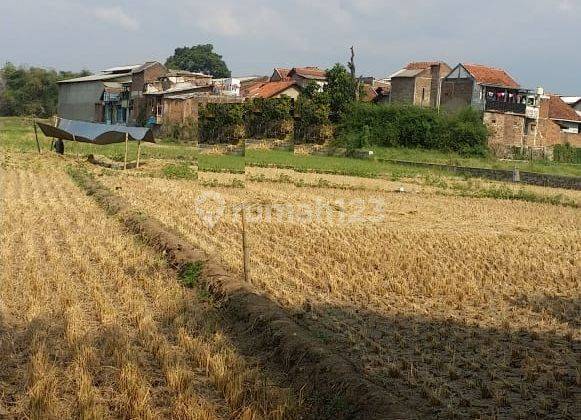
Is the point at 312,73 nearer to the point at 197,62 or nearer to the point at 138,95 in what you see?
the point at 138,95

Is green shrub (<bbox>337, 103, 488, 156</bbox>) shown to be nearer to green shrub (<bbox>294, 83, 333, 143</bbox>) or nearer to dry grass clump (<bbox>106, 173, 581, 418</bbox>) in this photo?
green shrub (<bbox>294, 83, 333, 143</bbox>)

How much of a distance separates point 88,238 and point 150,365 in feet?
16.2

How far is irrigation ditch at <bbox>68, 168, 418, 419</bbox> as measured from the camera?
153 inches

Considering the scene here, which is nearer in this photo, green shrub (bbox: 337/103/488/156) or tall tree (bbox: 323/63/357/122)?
tall tree (bbox: 323/63/357/122)

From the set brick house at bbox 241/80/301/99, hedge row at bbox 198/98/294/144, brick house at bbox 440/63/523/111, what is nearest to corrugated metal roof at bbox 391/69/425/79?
brick house at bbox 440/63/523/111

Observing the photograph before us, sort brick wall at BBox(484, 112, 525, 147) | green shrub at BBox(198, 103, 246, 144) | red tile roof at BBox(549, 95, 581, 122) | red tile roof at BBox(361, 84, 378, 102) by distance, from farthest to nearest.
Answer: red tile roof at BBox(549, 95, 581, 122)
brick wall at BBox(484, 112, 525, 147)
red tile roof at BBox(361, 84, 378, 102)
green shrub at BBox(198, 103, 246, 144)

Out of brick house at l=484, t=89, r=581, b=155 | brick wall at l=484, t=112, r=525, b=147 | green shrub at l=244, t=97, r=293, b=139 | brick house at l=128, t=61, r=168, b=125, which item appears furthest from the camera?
brick house at l=484, t=89, r=581, b=155

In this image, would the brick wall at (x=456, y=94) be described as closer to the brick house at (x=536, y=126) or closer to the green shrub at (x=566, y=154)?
the brick house at (x=536, y=126)

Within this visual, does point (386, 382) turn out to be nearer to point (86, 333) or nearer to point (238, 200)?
point (86, 333)

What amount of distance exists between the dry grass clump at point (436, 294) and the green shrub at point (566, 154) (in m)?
26.5

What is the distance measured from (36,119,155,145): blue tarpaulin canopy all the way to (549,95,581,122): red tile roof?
1294 inches

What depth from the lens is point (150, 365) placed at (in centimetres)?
462

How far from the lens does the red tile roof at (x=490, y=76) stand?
3919 centimetres

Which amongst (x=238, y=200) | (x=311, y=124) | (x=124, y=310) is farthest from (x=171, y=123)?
(x=124, y=310)
